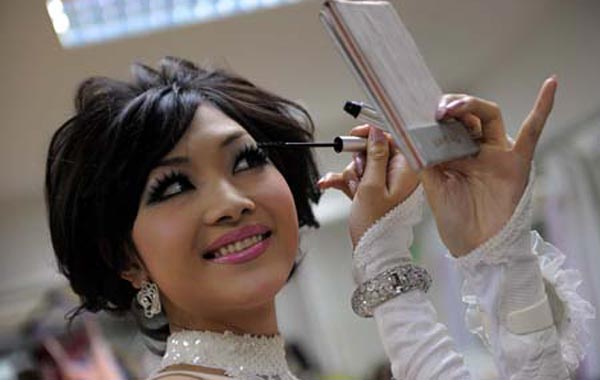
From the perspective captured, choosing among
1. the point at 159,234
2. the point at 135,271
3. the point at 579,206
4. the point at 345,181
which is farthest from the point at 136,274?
the point at 579,206

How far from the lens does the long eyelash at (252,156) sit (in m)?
0.88

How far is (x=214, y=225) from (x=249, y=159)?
10 cm

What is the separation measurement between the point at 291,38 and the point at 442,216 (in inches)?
70.1

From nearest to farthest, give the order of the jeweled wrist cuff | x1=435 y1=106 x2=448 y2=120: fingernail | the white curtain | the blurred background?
1. x1=435 y1=106 x2=448 y2=120: fingernail
2. the jeweled wrist cuff
3. the blurred background
4. the white curtain

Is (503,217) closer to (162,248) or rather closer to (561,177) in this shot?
(162,248)

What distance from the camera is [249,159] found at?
2.91ft

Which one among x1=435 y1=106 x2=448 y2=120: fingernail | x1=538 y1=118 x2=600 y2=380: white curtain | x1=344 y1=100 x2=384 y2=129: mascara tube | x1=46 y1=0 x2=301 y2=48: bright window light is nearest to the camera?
x1=435 y1=106 x2=448 y2=120: fingernail

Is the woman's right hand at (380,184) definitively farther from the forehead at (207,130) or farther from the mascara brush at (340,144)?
the forehead at (207,130)

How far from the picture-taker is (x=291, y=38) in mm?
2471

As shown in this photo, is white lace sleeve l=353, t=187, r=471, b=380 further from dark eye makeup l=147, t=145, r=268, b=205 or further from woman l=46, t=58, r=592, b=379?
dark eye makeup l=147, t=145, r=268, b=205

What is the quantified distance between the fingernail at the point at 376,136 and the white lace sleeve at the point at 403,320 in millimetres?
90

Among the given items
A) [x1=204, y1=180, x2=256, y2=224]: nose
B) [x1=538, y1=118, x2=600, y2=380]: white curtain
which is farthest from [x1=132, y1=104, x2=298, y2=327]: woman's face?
[x1=538, y1=118, x2=600, y2=380]: white curtain

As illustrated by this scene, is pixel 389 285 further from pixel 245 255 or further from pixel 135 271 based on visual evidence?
pixel 135 271

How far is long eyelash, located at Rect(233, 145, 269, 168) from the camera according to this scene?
2.89 feet
